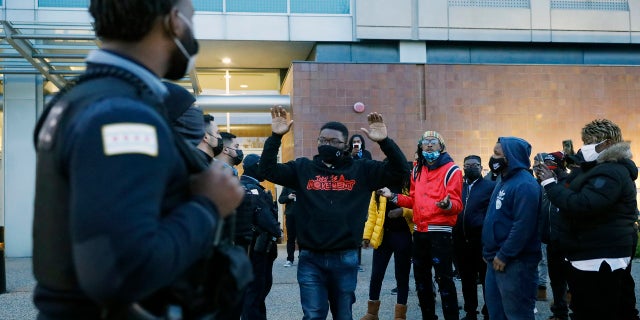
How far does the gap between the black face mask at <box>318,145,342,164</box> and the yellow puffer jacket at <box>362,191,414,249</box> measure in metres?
2.01

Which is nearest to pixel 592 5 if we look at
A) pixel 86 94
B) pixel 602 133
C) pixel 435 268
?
pixel 435 268

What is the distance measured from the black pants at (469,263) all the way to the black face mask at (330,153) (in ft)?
8.51

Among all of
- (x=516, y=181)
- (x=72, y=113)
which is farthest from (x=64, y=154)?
(x=516, y=181)

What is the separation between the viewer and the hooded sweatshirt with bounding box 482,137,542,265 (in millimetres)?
5027

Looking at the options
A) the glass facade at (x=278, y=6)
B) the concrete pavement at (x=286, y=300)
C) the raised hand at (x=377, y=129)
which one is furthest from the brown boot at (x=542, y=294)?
the glass facade at (x=278, y=6)

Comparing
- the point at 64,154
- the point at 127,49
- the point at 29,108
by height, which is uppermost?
the point at 29,108

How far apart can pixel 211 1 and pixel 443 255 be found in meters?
10.3

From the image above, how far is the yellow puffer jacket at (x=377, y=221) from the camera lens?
23.0ft

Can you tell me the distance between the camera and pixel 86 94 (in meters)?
1.53

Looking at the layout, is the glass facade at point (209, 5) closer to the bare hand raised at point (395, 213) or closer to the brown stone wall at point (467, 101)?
the brown stone wall at point (467, 101)

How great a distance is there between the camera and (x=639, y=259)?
1138 cm

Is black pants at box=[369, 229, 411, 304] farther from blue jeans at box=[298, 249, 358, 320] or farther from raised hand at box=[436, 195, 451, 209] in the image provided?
blue jeans at box=[298, 249, 358, 320]

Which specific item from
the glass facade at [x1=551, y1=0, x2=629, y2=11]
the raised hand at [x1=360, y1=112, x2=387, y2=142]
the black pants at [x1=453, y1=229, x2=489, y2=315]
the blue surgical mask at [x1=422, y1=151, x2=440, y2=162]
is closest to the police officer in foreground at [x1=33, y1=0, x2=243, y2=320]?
the raised hand at [x1=360, y1=112, x2=387, y2=142]

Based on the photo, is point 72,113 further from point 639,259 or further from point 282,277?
point 639,259
